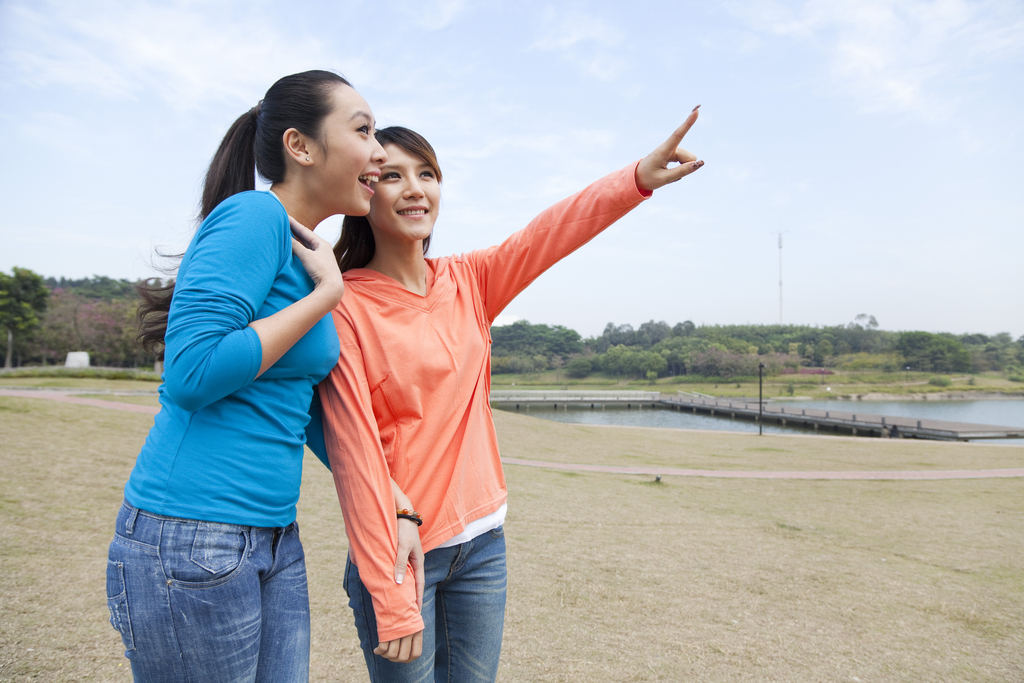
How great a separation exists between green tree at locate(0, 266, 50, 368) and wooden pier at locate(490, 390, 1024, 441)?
28.1 m

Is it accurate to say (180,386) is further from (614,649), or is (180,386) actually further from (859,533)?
(859,533)

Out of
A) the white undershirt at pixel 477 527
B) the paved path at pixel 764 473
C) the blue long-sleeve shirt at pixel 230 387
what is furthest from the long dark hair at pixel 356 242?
the paved path at pixel 764 473

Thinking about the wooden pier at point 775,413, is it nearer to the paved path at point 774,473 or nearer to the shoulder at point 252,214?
the paved path at point 774,473

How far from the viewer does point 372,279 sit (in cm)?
143

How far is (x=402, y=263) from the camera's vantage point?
1482 millimetres

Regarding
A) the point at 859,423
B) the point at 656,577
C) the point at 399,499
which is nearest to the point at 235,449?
the point at 399,499

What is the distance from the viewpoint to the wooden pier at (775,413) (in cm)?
2459

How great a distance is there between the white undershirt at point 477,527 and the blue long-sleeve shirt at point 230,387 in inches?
16.2

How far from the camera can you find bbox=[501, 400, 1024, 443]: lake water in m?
33.5

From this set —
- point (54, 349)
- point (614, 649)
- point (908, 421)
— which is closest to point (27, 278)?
point (54, 349)

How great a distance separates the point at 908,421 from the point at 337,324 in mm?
32639

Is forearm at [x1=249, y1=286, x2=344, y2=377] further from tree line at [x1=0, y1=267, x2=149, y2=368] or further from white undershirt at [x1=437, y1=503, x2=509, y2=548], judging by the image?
tree line at [x1=0, y1=267, x2=149, y2=368]

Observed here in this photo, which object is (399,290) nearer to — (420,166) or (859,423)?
(420,166)

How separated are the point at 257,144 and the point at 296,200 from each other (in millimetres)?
157
